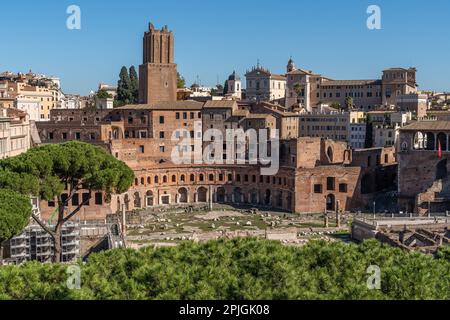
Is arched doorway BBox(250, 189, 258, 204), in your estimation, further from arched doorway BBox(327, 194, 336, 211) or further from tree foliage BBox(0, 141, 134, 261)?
tree foliage BBox(0, 141, 134, 261)

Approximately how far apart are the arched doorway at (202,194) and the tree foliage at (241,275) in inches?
1643

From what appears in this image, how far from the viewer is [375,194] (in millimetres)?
60438

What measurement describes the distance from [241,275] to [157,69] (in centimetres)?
5652

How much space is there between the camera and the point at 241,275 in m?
20.7

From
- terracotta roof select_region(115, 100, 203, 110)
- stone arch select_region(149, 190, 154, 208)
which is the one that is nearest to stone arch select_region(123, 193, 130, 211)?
stone arch select_region(149, 190, 154, 208)

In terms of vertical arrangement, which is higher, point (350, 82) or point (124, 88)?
point (350, 82)

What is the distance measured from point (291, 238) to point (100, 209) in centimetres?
1852

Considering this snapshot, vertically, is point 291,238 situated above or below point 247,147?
below

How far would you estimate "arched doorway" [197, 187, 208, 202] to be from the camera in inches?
2584

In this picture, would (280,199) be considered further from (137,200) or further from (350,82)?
(350,82)

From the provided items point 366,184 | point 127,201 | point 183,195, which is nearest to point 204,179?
point 183,195

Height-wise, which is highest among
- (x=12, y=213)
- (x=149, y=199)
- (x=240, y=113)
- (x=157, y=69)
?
(x=157, y=69)
